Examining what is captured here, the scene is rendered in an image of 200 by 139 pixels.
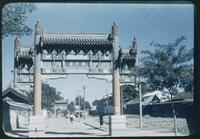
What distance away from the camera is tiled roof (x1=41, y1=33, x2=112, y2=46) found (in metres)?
6.27

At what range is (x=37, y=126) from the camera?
5863 millimetres

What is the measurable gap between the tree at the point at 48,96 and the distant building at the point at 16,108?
0.92 ft

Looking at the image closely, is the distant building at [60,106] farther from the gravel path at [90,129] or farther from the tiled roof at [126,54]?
the tiled roof at [126,54]

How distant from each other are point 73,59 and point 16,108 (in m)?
2.67

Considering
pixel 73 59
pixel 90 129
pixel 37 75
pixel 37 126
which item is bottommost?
pixel 90 129

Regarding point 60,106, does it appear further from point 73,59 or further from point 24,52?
point 73,59

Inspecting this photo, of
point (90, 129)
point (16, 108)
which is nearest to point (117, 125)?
point (90, 129)

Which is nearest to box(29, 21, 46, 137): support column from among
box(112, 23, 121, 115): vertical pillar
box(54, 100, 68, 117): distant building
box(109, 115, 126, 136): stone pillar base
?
box(54, 100, 68, 117): distant building

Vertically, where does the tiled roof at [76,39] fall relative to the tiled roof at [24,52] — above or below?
above

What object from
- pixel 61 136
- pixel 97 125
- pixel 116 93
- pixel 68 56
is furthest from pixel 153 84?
pixel 61 136

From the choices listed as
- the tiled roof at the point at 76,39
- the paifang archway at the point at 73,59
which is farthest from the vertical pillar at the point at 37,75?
the tiled roof at the point at 76,39

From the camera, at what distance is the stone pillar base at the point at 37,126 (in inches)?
223

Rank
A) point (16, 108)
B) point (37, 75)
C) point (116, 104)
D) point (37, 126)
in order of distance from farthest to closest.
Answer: point (16, 108) → point (37, 75) → point (116, 104) → point (37, 126)

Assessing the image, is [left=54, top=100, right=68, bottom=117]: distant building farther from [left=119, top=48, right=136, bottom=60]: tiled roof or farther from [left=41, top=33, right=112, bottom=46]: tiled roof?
[left=119, top=48, right=136, bottom=60]: tiled roof
